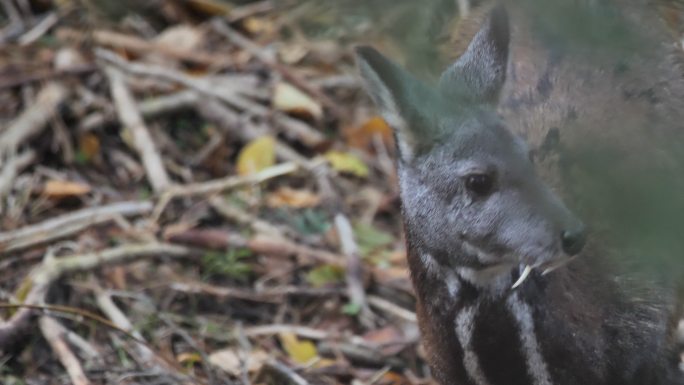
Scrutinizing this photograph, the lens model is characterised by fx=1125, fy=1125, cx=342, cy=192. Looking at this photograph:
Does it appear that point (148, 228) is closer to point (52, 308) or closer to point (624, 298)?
point (52, 308)

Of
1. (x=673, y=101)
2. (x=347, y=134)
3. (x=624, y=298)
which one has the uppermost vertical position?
(x=673, y=101)

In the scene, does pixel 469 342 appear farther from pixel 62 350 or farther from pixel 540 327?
pixel 62 350

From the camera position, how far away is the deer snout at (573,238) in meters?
3.88

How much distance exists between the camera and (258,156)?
7230 millimetres

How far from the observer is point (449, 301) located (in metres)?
4.48

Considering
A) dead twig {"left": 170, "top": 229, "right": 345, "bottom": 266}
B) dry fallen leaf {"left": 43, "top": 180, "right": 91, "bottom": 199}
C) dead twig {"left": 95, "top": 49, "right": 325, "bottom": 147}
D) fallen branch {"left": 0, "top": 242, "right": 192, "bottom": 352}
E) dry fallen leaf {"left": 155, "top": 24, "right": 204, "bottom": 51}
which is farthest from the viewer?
dry fallen leaf {"left": 155, "top": 24, "right": 204, "bottom": 51}

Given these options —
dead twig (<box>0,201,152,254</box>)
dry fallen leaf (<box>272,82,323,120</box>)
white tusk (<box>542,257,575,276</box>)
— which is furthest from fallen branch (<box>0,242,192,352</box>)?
white tusk (<box>542,257,575,276</box>)

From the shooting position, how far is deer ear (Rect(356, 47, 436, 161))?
4152 millimetres

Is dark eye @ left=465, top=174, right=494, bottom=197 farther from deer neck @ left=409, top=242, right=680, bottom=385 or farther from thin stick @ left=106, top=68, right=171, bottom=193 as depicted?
thin stick @ left=106, top=68, right=171, bottom=193

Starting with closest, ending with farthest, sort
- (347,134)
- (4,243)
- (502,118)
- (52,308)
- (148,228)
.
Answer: (502,118), (52,308), (4,243), (148,228), (347,134)

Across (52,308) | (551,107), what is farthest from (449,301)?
(52,308)

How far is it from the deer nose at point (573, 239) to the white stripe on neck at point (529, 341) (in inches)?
18.1

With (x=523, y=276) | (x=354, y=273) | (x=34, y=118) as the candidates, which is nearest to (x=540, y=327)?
(x=523, y=276)

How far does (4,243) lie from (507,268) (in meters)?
3.01
